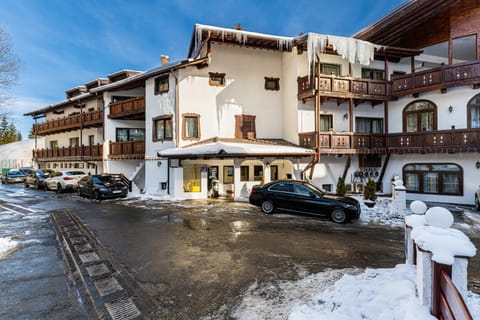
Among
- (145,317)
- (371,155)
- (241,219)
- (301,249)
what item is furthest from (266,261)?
(371,155)

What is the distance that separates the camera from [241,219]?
10.8 m

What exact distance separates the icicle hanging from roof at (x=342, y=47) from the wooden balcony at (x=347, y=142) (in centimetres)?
432

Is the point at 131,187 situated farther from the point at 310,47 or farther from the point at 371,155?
the point at 371,155

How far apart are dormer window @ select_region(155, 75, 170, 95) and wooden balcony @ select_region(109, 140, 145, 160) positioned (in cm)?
390

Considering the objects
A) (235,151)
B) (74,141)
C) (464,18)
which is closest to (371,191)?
(235,151)

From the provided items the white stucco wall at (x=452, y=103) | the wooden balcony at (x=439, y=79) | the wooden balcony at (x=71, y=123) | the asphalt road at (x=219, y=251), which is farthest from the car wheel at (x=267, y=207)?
the wooden balcony at (x=71, y=123)

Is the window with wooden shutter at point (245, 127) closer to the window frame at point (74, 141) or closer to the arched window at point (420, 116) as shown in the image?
the arched window at point (420, 116)

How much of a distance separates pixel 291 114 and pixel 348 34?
23.5 feet

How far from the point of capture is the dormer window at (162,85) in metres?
17.8

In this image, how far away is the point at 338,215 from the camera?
10180mm

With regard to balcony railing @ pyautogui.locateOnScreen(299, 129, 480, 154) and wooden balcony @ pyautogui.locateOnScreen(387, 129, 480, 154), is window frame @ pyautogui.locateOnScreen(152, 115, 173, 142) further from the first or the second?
wooden balcony @ pyautogui.locateOnScreen(387, 129, 480, 154)

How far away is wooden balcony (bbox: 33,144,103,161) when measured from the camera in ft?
71.7

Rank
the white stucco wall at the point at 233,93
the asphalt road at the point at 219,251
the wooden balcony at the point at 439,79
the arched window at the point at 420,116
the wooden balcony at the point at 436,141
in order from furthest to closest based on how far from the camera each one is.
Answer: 1. the white stucco wall at the point at 233,93
2. the arched window at the point at 420,116
3. the wooden balcony at the point at 439,79
4. the wooden balcony at the point at 436,141
5. the asphalt road at the point at 219,251

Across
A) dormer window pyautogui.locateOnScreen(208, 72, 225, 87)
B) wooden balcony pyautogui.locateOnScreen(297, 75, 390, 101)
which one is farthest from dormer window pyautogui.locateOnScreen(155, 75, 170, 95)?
wooden balcony pyautogui.locateOnScreen(297, 75, 390, 101)
